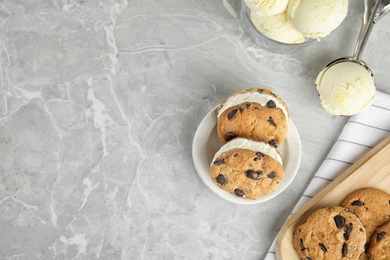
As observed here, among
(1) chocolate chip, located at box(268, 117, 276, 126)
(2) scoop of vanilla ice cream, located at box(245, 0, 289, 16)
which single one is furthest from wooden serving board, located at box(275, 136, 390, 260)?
(2) scoop of vanilla ice cream, located at box(245, 0, 289, 16)

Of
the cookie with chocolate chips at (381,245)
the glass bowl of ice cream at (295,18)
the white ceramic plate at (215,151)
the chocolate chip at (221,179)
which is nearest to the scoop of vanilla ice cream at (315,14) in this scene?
the glass bowl of ice cream at (295,18)

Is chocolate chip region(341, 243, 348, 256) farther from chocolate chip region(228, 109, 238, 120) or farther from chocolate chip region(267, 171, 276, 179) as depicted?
chocolate chip region(228, 109, 238, 120)

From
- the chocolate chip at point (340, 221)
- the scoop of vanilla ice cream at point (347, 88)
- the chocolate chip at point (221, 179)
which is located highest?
the scoop of vanilla ice cream at point (347, 88)

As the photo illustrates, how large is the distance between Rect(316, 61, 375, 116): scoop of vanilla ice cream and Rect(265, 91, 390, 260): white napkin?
0.26 ft

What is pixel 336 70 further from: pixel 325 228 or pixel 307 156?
pixel 325 228

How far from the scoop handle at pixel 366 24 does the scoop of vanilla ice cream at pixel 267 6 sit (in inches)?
10.1

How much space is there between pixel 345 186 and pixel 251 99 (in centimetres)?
30

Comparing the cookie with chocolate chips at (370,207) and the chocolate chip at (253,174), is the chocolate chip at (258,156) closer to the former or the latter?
the chocolate chip at (253,174)

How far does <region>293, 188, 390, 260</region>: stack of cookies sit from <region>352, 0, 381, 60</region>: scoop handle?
0.32 m

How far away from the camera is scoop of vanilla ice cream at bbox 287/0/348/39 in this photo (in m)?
1.21

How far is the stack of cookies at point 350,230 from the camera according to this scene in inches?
50.1

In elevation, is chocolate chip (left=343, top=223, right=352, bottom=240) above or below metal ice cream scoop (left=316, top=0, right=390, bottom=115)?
below

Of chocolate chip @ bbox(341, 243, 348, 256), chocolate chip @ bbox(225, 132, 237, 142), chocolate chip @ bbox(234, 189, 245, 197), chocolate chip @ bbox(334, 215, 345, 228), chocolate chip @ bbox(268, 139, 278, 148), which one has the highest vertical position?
chocolate chip @ bbox(268, 139, 278, 148)

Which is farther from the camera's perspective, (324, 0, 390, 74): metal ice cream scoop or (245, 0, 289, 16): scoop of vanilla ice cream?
(324, 0, 390, 74): metal ice cream scoop
